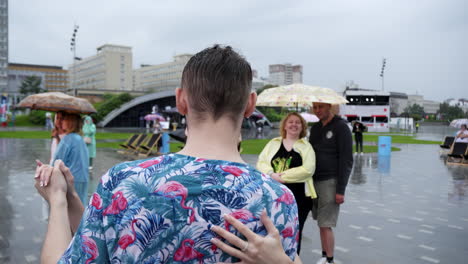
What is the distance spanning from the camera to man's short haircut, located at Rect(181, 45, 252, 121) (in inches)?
50.7

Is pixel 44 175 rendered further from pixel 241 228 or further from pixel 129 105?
pixel 129 105

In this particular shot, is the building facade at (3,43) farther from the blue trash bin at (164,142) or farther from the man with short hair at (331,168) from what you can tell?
the man with short hair at (331,168)

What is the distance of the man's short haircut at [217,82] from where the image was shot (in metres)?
1.29

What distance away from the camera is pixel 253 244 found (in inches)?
46.4

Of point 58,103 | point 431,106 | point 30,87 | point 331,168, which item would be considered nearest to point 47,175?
point 331,168

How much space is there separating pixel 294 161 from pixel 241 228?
304cm

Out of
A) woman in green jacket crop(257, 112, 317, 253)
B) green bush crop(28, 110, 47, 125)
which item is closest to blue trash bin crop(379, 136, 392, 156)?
woman in green jacket crop(257, 112, 317, 253)

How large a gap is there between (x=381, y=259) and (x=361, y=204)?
333cm

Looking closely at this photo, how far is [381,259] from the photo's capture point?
4895 mm

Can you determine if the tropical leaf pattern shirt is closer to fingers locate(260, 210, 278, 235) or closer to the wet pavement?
fingers locate(260, 210, 278, 235)

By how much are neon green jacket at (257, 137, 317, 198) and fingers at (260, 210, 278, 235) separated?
2831 mm

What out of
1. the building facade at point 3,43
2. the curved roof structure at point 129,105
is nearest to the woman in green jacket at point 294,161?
the curved roof structure at point 129,105

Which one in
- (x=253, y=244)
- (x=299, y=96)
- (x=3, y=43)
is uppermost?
(x=3, y=43)

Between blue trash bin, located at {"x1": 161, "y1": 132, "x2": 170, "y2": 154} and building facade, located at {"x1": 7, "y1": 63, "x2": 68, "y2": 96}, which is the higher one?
building facade, located at {"x1": 7, "y1": 63, "x2": 68, "y2": 96}
